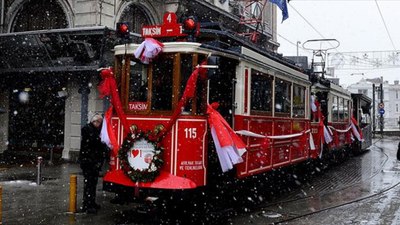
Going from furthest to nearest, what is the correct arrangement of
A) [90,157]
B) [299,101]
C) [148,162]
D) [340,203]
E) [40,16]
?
[40,16]
[299,101]
[340,203]
[90,157]
[148,162]

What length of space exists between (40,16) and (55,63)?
235cm

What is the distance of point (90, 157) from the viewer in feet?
29.2

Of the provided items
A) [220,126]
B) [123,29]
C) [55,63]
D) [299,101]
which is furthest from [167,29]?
[55,63]

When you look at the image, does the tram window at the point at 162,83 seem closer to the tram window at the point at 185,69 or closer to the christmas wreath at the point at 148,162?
the tram window at the point at 185,69

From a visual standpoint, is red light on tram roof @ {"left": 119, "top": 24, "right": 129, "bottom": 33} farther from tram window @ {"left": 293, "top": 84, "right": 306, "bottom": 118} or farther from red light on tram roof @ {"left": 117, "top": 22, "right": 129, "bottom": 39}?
tram window @ {"left": 293, "top": 84, "right": 306, "bottom": 118}

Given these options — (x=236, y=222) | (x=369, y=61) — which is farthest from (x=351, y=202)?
(x=369, y=61)

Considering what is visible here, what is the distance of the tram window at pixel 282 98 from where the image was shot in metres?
10.9

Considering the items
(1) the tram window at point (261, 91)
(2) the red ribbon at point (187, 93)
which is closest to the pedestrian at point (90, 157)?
(2) the red ribbon at point (187, 93)

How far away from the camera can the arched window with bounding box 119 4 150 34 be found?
18.4m

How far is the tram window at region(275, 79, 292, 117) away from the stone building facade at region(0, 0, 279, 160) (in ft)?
15.9

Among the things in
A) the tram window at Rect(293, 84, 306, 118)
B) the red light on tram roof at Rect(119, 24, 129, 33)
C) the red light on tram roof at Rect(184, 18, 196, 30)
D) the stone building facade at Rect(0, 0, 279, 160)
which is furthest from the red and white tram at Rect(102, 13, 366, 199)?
the stone building facade at Rect(0, 0, 279, 160)

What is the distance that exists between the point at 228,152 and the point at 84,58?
10069mm

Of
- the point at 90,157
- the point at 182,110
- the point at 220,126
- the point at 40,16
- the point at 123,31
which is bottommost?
the point at 90,157

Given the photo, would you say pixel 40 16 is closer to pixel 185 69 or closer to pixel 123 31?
pixel 123 31
